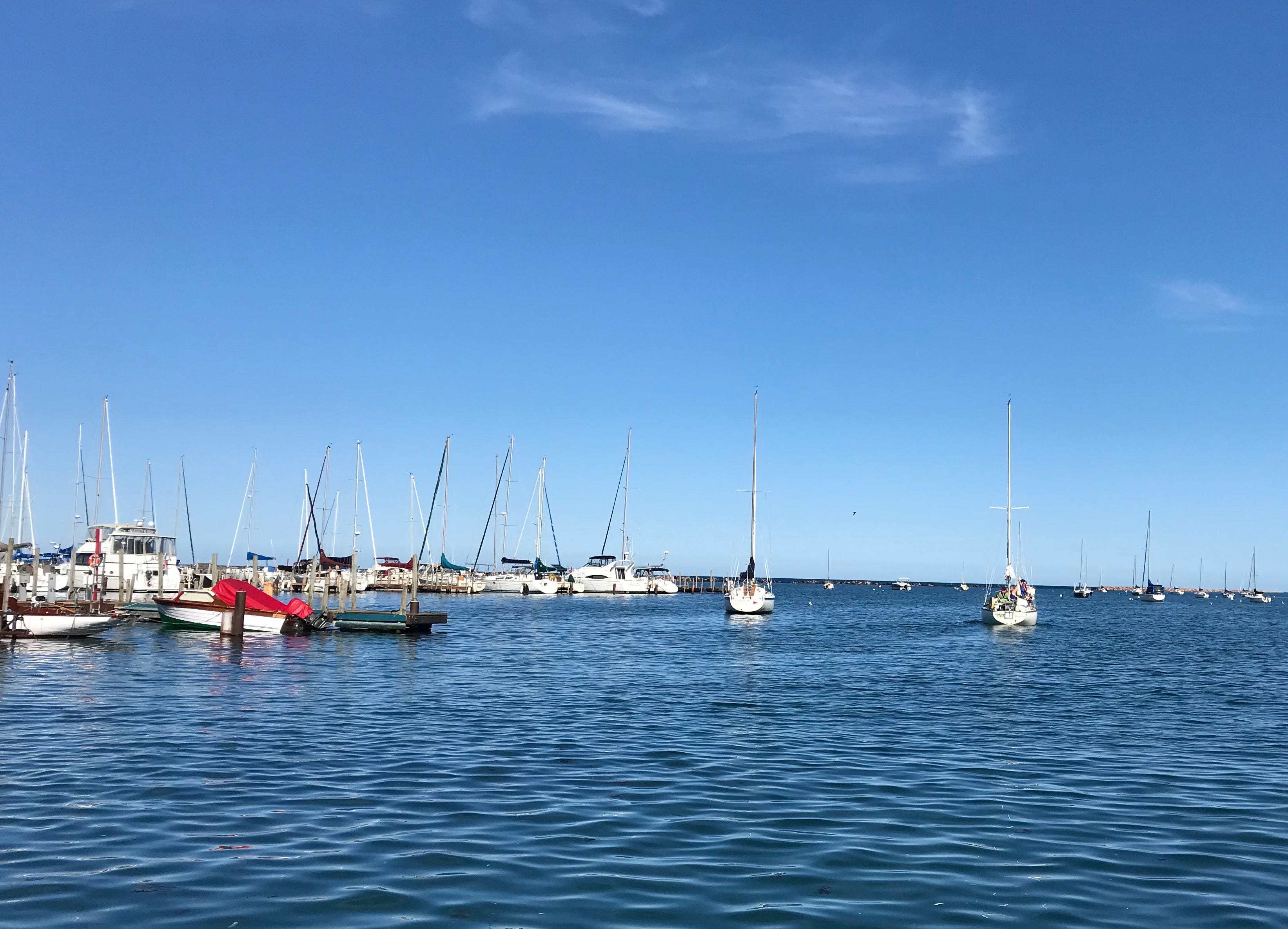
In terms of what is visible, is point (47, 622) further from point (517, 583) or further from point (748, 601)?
point (517, 583)

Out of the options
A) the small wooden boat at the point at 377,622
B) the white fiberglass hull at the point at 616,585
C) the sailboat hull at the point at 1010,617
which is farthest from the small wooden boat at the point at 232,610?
the white fiberglass hull at the point at 616,585

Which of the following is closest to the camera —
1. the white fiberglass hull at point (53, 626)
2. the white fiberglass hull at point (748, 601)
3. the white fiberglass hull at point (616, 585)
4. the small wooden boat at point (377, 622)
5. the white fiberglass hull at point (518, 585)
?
the white fiberglass hull at point (53, 626)

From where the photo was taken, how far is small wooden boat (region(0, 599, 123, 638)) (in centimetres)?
3953

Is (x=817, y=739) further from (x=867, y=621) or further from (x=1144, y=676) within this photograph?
(x=867, y=621)

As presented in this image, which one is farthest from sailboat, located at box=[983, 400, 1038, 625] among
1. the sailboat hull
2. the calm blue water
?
the calm blue water

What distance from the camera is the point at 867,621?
281 ft

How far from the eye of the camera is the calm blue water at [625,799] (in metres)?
10.5

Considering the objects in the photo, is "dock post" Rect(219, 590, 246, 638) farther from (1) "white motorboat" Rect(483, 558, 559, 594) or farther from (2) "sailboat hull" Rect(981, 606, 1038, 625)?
(1) "white motorboat" Rect(483, 558, 559, 594)

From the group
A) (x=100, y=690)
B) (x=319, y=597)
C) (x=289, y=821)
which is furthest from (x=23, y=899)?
(x=319, y=597)

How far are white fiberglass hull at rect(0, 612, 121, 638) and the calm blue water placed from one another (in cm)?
452

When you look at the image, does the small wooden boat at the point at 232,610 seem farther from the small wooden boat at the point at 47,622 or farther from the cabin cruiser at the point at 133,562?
the cabin cruiser at the point at 133,562

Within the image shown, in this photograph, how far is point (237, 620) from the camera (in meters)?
46.3

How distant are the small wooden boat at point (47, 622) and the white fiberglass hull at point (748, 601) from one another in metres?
48.0

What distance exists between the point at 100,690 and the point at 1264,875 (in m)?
26.1
